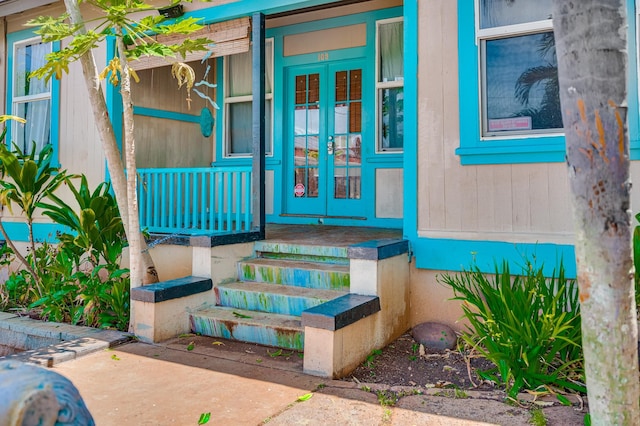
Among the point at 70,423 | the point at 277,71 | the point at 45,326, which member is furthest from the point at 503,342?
the point at 277,71

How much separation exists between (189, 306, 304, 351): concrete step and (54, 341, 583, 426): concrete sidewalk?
24 cm

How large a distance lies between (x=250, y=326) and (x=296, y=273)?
26.2 inches

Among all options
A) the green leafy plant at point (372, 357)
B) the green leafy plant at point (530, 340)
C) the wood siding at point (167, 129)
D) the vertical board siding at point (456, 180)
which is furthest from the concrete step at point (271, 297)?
the wood siding at point (167, 129)

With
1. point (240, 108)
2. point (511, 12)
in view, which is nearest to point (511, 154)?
point (511, 12)

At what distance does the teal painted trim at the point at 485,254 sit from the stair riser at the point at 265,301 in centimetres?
96

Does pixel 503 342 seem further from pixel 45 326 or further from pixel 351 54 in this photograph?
pixel 351 54

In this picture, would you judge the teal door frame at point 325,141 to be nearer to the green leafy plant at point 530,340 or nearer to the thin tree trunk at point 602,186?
the green leafy plant at point 530,340

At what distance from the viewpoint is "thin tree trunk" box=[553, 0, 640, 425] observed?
1.37 m

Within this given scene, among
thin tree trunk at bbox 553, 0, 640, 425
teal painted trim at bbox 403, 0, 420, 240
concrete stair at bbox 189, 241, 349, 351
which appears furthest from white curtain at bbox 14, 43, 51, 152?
thin tree trunk at bbox 553, 0, 640, 425

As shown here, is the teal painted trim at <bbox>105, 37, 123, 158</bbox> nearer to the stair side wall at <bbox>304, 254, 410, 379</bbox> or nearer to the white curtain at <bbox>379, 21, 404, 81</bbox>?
the white curtain at <bbox>379, 21, 404, 81</bbox>

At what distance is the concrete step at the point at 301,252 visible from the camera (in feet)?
14.3

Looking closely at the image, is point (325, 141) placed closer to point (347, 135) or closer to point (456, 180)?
point (347, 135)

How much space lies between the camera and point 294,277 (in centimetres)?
433

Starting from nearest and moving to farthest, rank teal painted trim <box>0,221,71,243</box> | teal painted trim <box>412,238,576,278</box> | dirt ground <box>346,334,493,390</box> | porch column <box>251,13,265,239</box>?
dirt ground <box>346,334,493,390</box> → teal painted trim <box>412,238,576,278</box> → porch column <box>251,13,265,239</box> → teal painted trim <box>0,221,71,243</box>
